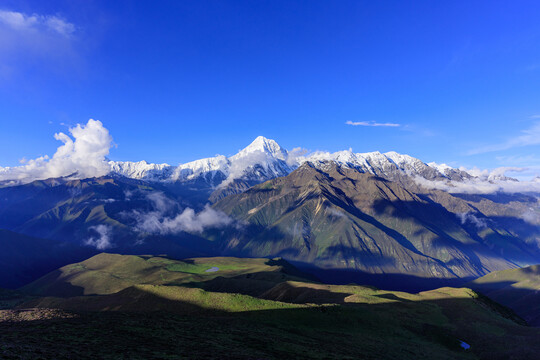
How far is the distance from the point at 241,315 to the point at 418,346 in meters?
47.0

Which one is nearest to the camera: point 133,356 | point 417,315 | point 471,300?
point 133,356

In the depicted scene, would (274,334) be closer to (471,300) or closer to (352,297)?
(352,297)

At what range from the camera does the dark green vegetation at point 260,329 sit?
4412 centimetres

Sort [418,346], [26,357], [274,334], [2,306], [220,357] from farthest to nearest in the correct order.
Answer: [2,306]
[418,346]
[274,334]
[220,357]
[26,357]

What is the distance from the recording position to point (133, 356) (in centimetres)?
3859

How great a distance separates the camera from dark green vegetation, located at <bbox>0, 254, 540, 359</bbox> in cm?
4412

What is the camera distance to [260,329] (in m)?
67.4

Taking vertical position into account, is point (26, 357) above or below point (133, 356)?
above

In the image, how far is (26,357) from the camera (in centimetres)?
3238

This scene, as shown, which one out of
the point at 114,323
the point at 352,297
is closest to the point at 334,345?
the point at 114,323

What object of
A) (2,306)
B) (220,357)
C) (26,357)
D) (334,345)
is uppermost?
(26,357)

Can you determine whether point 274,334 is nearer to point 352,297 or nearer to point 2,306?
point 352,297

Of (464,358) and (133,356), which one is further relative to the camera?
(464,358)

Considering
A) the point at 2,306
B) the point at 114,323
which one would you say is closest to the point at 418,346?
the point at 114,323
